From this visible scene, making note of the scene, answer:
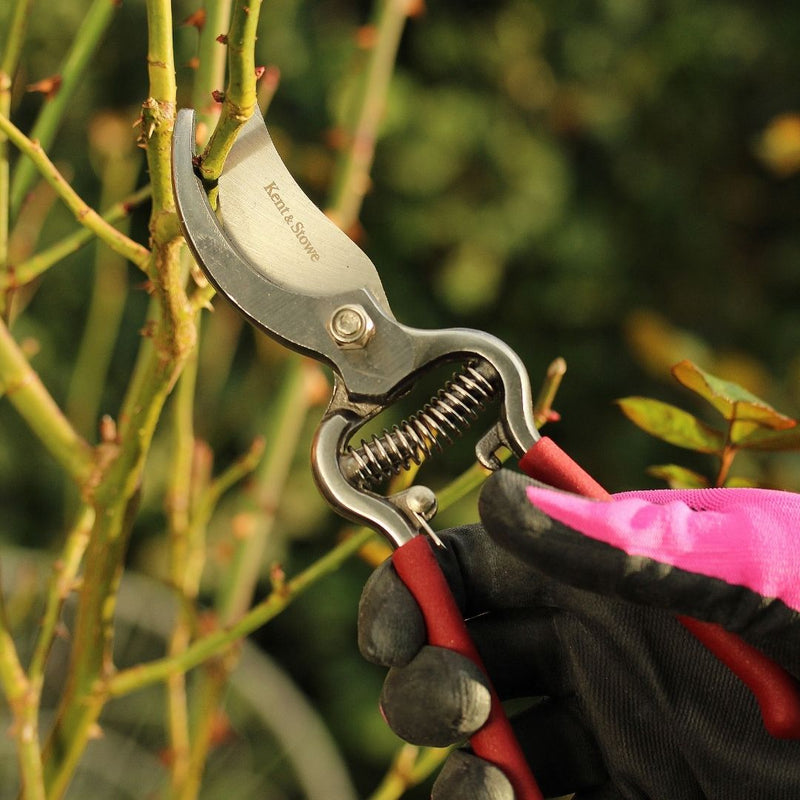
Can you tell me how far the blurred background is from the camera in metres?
1.96

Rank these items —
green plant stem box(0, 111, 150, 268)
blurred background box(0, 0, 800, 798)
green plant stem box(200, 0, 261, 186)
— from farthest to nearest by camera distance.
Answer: blurred background box(0, 0, 800, 798) < green plant stem box(0, 111, 150, 268) < green plant stem box(200, 0, 261, 186)

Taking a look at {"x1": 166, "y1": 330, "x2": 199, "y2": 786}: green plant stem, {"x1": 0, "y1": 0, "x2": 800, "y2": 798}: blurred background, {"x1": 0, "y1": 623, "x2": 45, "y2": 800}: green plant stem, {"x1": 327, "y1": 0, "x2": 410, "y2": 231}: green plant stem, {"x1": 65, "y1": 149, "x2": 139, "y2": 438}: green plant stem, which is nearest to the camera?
{"x1": 0, "y1": 623, "x2": 45, "y2": 800}: green plant stem

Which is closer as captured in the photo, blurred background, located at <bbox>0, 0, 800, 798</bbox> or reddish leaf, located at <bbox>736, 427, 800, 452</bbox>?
reddish leaf, located at <bbox>736, 427, 800, 452</bbox>

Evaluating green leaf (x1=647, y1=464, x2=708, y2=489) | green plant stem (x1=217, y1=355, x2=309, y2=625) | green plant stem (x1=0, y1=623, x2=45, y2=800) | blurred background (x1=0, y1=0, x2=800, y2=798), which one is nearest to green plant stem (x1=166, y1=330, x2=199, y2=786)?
green plant stem (x1=217, y1=355, x2=309, y2=625)

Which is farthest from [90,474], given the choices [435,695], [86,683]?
[435,695]

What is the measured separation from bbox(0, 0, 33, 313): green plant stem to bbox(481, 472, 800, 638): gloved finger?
1.35ft

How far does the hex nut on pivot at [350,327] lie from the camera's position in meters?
0.68

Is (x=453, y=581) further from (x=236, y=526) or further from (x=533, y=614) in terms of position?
(x=236, y=526)

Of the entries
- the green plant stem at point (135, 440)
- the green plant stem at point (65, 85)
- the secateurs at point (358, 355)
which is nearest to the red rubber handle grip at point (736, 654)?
the secateurs at point (358, 355)

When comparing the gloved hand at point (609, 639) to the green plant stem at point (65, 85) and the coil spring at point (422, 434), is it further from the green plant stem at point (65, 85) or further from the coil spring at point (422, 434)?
the green plant stem at point (65, 85)

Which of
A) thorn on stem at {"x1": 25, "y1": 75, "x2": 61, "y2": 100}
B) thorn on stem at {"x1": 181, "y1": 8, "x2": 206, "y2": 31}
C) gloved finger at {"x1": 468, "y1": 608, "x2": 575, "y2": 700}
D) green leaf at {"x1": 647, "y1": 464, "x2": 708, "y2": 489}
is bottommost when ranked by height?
gloved finger at {"x1": 468, "y1": 608, "x2": 575, "y2": 700}

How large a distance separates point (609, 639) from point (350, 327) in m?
0.27

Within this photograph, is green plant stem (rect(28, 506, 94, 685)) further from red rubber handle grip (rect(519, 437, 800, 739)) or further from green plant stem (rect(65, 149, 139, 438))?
green plant stem (rect(65, 149, 139, 438))

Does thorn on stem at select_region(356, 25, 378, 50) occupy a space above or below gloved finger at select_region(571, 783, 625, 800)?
above
